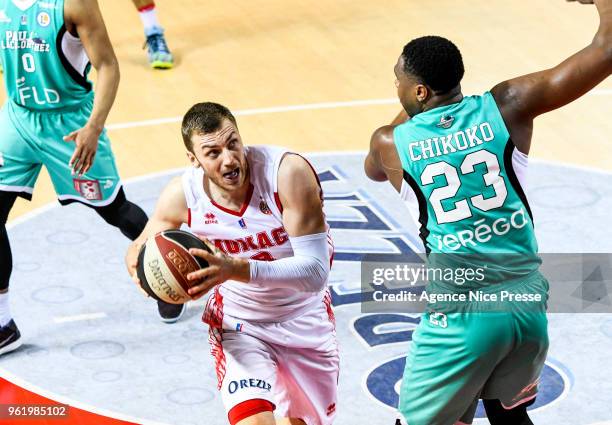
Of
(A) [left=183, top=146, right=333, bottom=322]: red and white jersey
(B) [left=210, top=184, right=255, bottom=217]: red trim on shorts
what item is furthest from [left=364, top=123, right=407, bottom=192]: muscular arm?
(B) [left=210, top=184, right=255, bottom=217]: red trim on shorts

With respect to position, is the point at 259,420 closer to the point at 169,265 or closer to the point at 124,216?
the point at 169,265

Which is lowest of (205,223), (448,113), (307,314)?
→ (307,314)

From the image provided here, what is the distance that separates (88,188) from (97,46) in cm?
87

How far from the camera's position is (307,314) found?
556cm

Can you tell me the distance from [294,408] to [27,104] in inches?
104

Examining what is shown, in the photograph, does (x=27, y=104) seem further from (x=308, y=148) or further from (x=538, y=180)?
(x=538, y=180)

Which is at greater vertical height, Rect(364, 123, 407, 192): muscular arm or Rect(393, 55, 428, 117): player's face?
Rect(393, 55, 428, 117): player's face

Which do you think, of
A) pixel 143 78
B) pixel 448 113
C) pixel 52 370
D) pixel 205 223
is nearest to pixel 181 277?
pixel 205 223

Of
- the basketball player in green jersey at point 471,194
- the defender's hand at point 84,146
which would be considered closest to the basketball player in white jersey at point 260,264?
the basketball player in green jersey at point 471,194

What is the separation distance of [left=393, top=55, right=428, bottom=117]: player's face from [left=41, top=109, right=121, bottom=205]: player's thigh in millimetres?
2634

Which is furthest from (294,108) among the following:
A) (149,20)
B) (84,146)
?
(84,146)

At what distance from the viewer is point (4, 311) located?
23.0 ft

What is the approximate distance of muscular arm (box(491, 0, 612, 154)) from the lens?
471 cm

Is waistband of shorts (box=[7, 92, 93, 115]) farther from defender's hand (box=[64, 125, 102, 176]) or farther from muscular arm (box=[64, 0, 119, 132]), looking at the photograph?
defender's hand (box=[64, 125, 102, 176])
